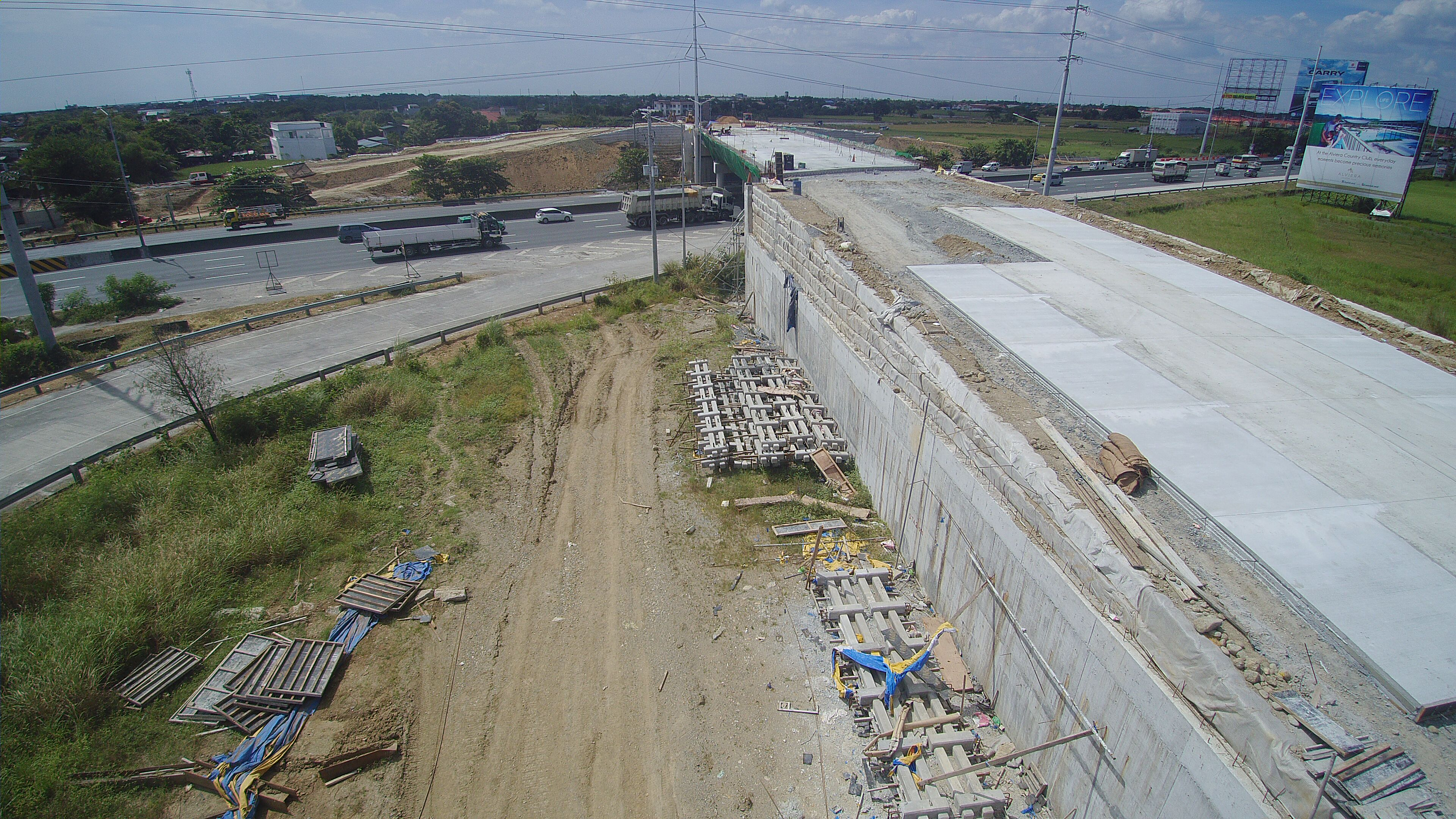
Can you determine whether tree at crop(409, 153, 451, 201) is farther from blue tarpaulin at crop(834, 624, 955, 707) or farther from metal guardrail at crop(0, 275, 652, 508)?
blue tarpaulin at crop(834, 624, 955, 707)

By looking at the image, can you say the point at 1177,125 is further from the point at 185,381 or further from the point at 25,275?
the point at 25,275

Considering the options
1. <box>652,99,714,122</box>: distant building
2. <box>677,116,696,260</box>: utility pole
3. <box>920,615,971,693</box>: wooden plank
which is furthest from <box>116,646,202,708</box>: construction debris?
<box>652,99,714,122</box>: distant building

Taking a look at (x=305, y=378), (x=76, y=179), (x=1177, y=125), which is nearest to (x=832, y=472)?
(x=305, y=378)

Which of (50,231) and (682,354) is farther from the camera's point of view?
(50,231)

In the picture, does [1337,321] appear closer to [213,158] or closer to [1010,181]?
[1010,181]

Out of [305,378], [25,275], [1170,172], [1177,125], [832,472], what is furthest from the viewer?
[1177,125]

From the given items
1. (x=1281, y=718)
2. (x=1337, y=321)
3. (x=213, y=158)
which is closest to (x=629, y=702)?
(x=1281, y=718)
